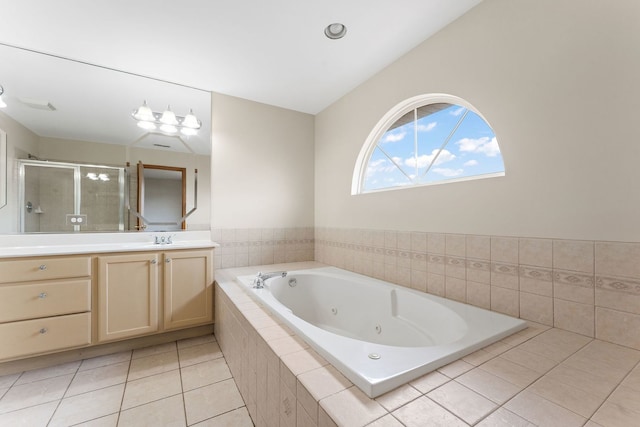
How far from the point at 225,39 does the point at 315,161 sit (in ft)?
5.25

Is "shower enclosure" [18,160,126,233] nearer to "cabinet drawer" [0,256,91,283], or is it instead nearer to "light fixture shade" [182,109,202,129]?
"cabinet drawer" [0,256,91,283]

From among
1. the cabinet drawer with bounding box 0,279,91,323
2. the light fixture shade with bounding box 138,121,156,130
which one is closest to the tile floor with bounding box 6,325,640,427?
the cabinet drawer with bounding box 0,279,91,323

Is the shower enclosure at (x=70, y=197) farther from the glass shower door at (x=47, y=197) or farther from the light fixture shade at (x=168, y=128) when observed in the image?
the light fixture shade at (x=168, y=128)

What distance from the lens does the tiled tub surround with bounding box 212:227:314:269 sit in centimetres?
263

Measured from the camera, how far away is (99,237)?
212cm

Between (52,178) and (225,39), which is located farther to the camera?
(52,178)

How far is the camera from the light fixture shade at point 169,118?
7.89 ft

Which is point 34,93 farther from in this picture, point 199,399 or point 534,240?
point 534,240

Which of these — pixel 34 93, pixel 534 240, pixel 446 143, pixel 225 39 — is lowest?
pixel 534 240

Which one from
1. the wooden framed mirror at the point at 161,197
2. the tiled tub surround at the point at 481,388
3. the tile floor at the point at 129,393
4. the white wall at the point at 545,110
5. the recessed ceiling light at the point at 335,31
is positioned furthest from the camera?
the wooden framed mirror at the point at 161,197

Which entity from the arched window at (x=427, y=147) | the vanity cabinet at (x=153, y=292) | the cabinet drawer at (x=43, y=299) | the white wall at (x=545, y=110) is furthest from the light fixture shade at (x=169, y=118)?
the white wall at (x=545, y=110)

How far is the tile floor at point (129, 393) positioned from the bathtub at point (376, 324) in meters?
0.58

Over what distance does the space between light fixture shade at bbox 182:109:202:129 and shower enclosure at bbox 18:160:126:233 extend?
27.3 inches

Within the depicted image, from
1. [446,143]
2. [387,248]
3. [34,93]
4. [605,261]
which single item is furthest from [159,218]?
[605,261]
